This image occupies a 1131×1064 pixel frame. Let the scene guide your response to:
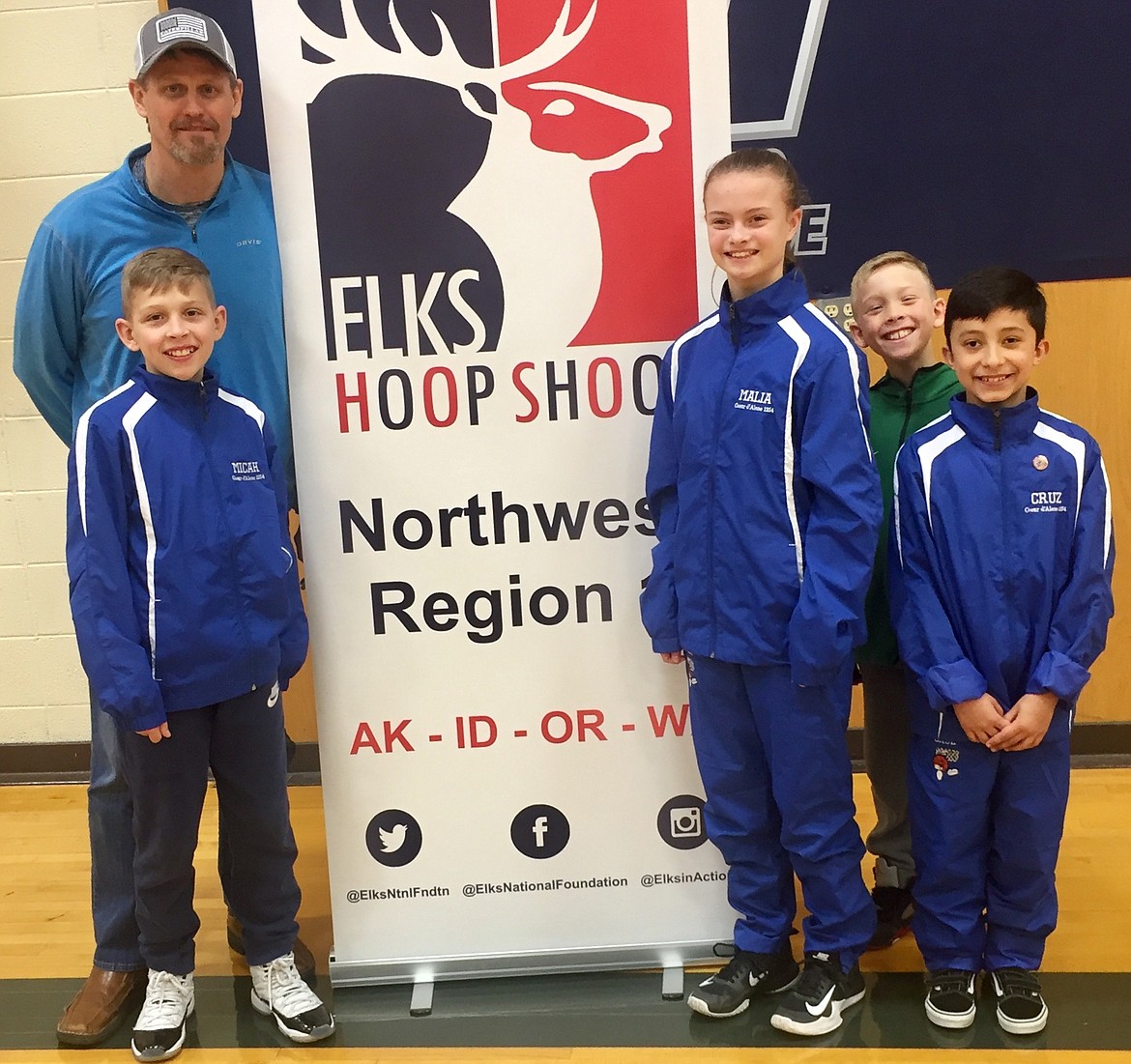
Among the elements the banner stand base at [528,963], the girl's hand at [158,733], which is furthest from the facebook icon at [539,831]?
the girl's hand at [158,733]

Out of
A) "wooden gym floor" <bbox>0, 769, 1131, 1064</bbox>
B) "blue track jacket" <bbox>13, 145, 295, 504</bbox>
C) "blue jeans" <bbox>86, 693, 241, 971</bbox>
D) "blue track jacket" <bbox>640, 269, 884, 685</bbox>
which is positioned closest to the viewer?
"blue track jacket" <bbox>640, 269, 884, 685</bbox>

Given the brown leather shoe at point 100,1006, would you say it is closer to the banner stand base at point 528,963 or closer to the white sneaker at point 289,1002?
the white sneaker at point 289,1002

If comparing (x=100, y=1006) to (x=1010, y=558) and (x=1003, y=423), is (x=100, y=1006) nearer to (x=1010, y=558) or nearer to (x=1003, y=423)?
(x=1010, y=558)

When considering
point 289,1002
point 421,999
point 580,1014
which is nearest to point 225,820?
point 289,1002

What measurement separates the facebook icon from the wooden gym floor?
26cm

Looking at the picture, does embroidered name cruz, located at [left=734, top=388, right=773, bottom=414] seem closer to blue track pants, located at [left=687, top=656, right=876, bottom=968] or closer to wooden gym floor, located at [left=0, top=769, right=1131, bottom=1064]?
blue track pants, located at [left=687, top=656, right=876, bottom=968]

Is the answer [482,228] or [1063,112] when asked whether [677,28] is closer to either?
[482,228]

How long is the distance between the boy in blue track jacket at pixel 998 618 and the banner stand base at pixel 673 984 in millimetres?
448

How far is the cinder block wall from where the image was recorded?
3.02 m

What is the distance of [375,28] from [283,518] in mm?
866

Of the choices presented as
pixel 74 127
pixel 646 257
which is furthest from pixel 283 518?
pixel 74 127

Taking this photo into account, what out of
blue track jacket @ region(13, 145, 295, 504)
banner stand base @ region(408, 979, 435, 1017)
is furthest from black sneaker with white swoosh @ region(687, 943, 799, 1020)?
blue track jacket @ region(13, 145, 295, 504)

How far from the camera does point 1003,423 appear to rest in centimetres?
190

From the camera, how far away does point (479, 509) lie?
2.13 meters
